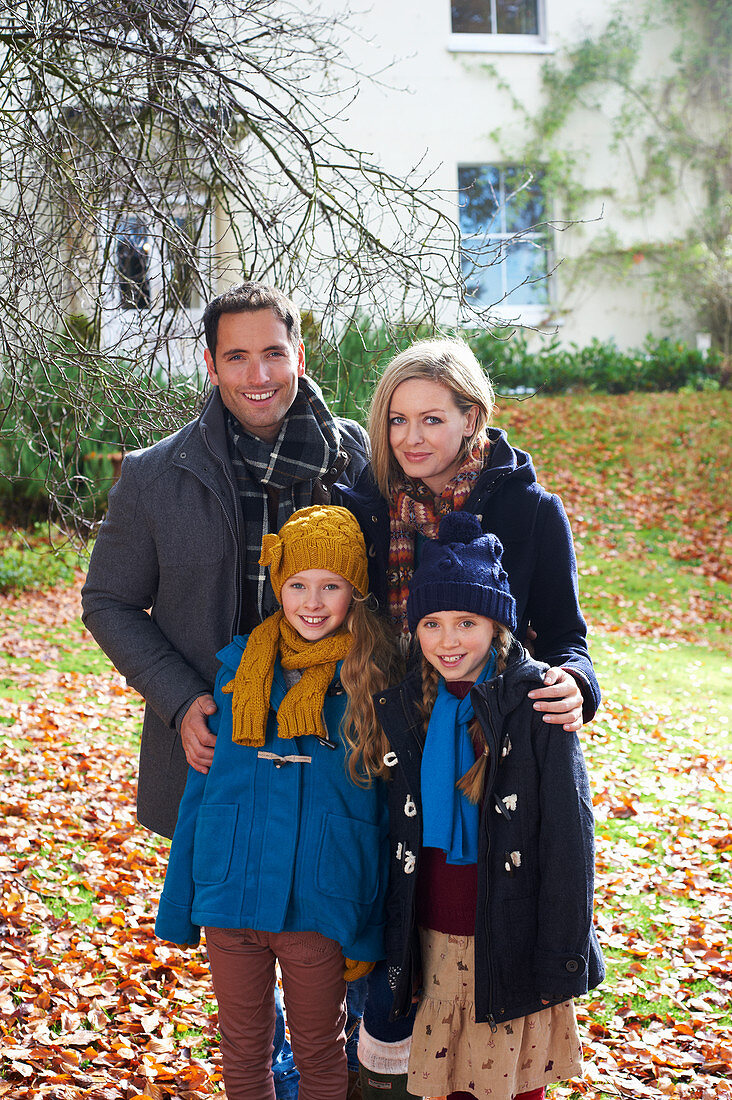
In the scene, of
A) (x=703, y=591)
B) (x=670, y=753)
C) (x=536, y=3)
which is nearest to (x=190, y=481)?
(x=670, y=753)

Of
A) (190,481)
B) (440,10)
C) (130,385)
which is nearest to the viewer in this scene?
(190,481)

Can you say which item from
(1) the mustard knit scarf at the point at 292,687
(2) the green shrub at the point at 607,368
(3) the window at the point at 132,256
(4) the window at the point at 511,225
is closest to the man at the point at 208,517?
(1) the mustard knit scarf at the point at 292,687

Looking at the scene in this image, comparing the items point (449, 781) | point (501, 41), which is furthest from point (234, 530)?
point (501, 41)

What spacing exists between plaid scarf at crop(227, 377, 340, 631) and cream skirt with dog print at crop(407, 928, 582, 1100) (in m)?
0.94

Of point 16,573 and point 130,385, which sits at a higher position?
point 130,385

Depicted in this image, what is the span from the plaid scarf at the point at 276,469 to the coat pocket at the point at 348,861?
589 mm

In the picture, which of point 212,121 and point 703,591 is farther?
point 703,591

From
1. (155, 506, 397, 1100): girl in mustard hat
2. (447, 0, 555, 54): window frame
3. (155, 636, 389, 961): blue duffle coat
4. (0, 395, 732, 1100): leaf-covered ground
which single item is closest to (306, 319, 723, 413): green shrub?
(447, 0, 555, 54): window frame

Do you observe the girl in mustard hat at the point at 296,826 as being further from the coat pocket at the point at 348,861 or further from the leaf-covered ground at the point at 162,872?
the leaf-covered ground at the point at 162,872

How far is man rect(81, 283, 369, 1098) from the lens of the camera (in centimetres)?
244

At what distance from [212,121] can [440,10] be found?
38.2 ft

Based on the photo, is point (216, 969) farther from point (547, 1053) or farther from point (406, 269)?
point (406, 269)

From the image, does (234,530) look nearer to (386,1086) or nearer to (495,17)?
(386,1086)

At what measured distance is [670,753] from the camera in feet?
20.7
